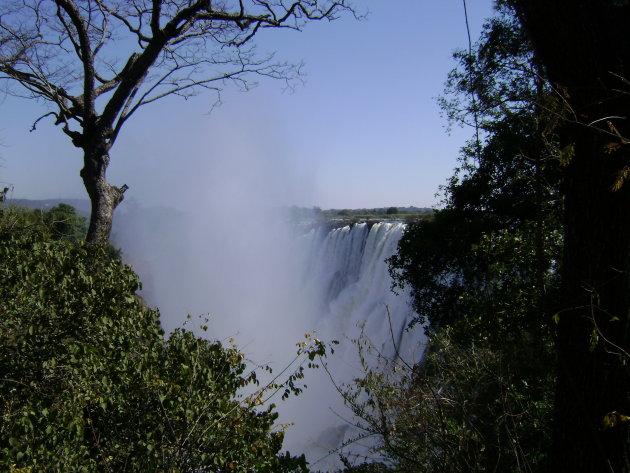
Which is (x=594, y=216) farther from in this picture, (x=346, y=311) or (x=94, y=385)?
(x=346, y=311)

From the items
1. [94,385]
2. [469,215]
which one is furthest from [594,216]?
[469,215]

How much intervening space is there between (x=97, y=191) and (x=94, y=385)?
2.60 meters

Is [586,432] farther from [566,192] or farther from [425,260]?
[425,260]

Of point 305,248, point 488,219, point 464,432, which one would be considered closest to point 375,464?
point 464,432

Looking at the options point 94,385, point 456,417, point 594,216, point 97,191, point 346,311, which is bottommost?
point 346,311

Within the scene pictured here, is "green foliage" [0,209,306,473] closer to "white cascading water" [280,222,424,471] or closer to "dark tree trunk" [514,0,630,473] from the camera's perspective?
"dark tree trunk" [514,0,630,473]

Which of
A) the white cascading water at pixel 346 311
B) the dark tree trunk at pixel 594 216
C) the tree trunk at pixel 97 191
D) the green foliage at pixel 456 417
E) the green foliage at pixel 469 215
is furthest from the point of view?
the white cascading water at pixel 346 311

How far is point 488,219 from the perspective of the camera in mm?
10734

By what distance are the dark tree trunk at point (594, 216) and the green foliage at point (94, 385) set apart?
216 centimetres

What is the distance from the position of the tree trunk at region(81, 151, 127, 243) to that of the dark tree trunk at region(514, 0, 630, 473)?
15.1 feet

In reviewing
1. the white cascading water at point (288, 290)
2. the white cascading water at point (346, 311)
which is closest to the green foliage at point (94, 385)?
the white cascading water at point (288, 290)

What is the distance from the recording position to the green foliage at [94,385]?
2.98 meters

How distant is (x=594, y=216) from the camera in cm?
183

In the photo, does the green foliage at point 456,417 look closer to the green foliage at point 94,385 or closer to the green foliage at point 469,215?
the green foliage at point 94,385
